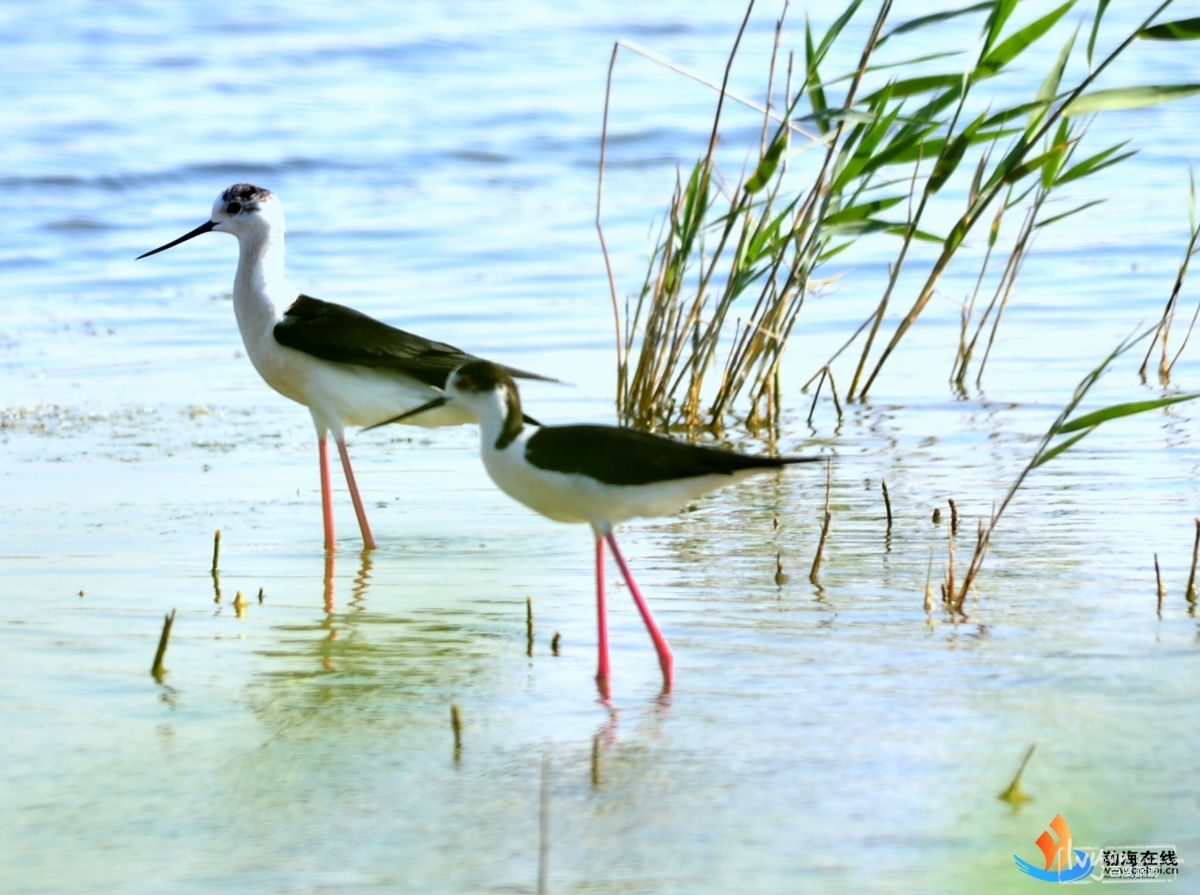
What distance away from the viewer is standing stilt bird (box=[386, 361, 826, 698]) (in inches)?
171

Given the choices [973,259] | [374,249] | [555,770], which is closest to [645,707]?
[555,770]

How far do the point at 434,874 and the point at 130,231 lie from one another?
1209 centimetres

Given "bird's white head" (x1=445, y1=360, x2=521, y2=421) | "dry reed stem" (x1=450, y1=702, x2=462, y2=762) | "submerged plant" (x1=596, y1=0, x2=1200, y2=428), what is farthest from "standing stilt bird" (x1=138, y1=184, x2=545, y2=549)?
"dry reed stem" (x1=450, y1=702, x2=462, y2=762)

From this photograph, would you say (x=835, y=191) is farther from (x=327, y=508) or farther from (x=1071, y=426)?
(x=1071, y=426)

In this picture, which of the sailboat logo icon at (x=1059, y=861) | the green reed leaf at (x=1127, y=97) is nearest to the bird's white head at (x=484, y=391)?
the sailboat logo icon at (x=1059, y=861)

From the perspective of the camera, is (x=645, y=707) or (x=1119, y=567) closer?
(x=645, y=707)

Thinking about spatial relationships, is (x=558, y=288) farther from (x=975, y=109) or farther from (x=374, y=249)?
(x=975, y=109)

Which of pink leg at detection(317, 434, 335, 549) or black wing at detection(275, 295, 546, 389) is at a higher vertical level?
black wing at detection(275, 295, 546, 389)

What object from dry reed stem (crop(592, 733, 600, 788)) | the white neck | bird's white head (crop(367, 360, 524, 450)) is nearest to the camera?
dry reed stem (crop(592, 733, 600, 788))

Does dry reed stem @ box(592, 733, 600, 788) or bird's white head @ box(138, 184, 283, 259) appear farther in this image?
bird's white head @ box(138, 184, 283, 259)

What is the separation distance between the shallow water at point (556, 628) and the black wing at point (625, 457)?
54 cm

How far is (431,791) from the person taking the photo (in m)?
3.82

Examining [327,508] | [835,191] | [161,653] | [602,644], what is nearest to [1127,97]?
[835,191]

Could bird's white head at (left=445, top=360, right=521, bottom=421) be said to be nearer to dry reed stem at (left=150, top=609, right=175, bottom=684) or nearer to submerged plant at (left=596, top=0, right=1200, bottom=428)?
dry reed stem at (left=150, top=609, right=175, bottom=684)
